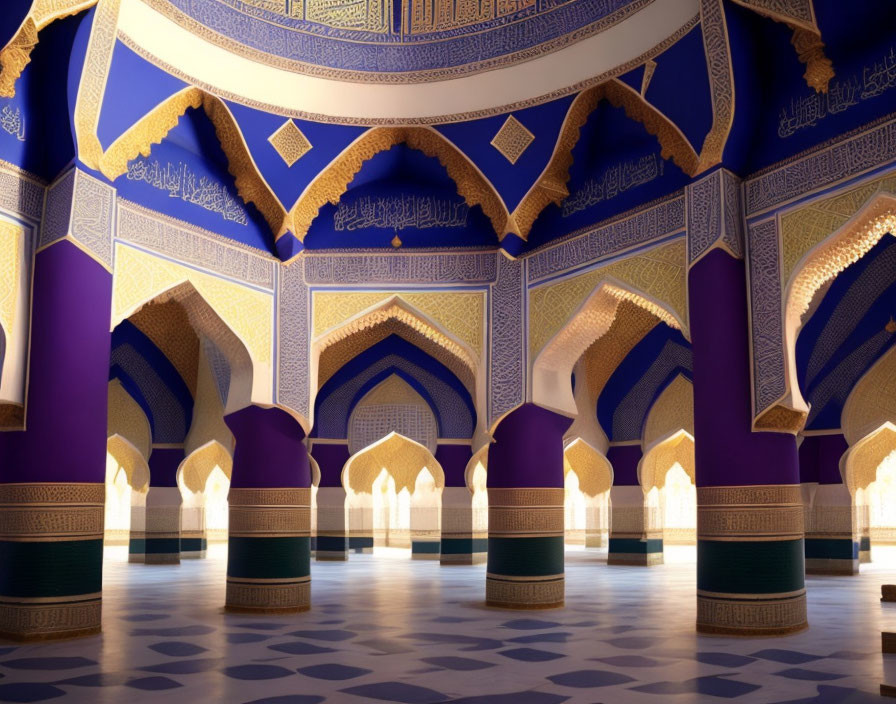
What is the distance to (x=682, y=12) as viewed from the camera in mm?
6273

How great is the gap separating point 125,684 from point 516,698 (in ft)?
6.14

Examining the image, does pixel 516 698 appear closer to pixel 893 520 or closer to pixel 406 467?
pixel 406 467

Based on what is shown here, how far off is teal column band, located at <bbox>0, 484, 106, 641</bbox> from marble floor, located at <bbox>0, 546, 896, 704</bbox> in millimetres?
244

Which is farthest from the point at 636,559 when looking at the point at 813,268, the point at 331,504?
the point at 813,268

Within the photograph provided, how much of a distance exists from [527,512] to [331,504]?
6.44 meters

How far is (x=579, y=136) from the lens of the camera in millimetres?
7520

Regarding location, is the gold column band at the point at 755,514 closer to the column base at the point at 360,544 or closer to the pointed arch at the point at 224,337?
the pointed arch at the point at 224,337

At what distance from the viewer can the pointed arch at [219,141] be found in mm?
6520

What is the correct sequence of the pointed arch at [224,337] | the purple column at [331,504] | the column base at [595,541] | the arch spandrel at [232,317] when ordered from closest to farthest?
the arch spandrel at [232,317] < the pointed arch at [224,337] < the purple column at [331,504] < the column base at [595,541]

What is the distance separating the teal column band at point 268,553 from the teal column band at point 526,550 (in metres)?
1.60

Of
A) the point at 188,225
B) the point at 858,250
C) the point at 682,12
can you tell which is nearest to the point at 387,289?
the point at 188,225

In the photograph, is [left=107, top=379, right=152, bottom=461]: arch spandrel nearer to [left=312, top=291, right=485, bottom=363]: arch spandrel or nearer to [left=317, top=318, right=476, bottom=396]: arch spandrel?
[left=317, top=318, right=476, bottom=396]: arch spandrel

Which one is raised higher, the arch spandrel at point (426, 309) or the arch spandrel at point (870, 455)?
the arch spandrel at point (426, 309)

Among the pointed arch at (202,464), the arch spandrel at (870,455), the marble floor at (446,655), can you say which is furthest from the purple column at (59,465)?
the arch spandrel at (870,455)
